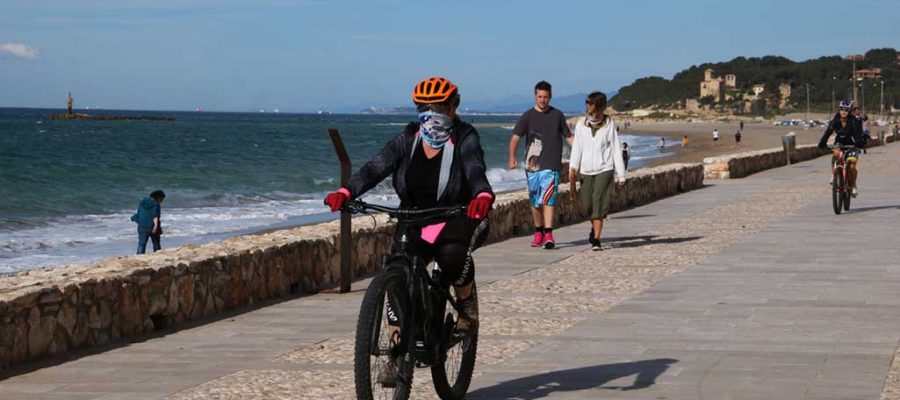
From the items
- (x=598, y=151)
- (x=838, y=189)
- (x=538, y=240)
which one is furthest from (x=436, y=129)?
(x=838, y=189)

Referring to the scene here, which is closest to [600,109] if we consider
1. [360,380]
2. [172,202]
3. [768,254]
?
[768,254]

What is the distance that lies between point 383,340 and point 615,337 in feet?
9.37

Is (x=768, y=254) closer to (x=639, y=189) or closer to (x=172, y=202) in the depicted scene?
(x=639, y=189)

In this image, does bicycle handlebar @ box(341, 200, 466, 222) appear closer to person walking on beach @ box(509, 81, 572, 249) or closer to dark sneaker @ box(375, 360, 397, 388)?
dark sneaker @ box(375, 360, 397, 388)

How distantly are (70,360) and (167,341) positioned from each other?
2.57 feet

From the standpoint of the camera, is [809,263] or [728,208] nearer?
[809,263]

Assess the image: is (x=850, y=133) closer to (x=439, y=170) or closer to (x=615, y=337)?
(x=615, y=337)

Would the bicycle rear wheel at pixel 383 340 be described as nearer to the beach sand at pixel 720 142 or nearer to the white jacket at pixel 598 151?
the white jacket at pixel 598 151

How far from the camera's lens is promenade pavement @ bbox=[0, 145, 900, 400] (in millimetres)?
6664

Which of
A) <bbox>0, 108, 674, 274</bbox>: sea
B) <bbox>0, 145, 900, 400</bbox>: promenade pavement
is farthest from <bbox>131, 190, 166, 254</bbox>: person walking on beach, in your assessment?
<bbox>0, 145, 900, 400</bbox>: promenade pavement

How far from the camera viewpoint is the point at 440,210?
5848 millimetres

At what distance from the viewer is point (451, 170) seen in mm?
6062

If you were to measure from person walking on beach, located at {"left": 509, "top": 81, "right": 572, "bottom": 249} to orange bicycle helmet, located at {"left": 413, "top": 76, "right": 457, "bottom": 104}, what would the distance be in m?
7.59

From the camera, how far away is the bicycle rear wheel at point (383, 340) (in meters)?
5.44
